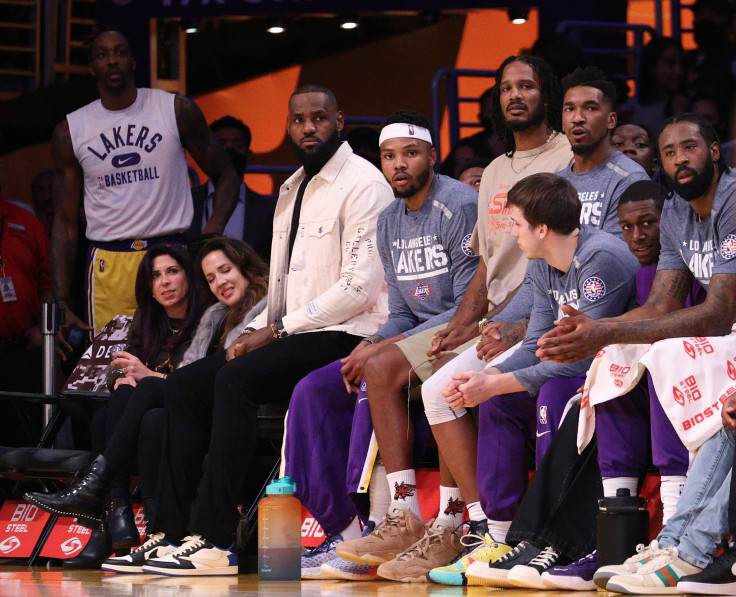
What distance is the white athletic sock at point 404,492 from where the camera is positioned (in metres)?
4.30

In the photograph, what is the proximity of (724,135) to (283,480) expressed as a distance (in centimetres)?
392

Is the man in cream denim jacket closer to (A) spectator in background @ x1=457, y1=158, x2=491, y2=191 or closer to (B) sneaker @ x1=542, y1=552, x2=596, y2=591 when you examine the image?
(A) spectator in background @ x1=457, y1=158, x2=491, y2=191

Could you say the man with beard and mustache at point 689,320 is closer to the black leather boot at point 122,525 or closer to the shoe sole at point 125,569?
the shoe sole at point 125,569

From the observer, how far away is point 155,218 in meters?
6.34

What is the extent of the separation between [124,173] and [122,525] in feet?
6.76

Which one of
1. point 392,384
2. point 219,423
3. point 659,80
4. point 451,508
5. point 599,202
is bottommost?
point 451,508

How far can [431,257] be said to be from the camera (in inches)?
186

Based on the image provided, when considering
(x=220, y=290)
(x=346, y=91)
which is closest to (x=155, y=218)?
(x=220, y=290)

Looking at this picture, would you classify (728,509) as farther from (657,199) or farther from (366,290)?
(366,290)

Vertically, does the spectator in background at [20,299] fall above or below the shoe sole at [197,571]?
above

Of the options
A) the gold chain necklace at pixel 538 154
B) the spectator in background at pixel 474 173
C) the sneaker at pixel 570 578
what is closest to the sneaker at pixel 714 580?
the sneaker at pixel 570 578

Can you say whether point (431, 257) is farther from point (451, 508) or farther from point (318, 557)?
point (318, 557)

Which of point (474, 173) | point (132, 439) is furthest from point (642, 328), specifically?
point (132, 439)

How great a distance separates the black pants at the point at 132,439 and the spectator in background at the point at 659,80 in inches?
144
